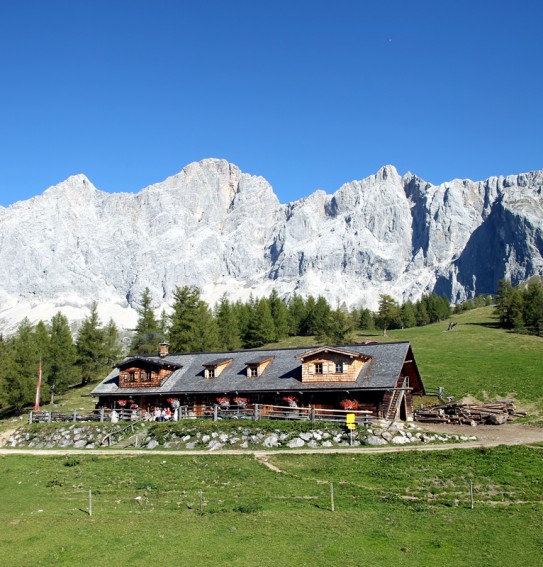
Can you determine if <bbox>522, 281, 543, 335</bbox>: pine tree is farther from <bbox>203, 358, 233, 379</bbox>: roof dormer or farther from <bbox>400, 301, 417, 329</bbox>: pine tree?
<bbox>203, 358, 233, 379</bbox>: roof dormer

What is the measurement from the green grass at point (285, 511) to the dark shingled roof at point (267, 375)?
1129 cm

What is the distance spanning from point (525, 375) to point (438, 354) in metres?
18.7

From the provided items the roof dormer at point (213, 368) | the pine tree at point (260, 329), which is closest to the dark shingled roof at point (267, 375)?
the roof dormer at point (213, 368)

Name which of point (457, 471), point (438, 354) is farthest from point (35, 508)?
point (438, 354)

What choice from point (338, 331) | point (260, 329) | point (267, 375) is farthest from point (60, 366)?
point (338, 331)

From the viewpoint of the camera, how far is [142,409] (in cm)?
4859

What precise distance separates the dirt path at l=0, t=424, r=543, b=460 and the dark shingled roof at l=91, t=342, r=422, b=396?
5.16m

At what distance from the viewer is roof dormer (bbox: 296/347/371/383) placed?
4116 centimetres

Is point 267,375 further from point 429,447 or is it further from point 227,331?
point 227,331

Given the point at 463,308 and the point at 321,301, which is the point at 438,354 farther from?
the point at 463,308

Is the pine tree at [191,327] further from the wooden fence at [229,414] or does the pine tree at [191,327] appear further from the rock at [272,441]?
the rock at [272,441]

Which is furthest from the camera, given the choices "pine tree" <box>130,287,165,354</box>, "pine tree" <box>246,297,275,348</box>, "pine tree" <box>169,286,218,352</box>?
"pine tree" <box>246,297,275,348</box>

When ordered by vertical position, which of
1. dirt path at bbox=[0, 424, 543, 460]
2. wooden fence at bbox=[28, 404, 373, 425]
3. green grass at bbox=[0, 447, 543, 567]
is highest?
wooden fence at bbox=[28, 404, 373, 425]

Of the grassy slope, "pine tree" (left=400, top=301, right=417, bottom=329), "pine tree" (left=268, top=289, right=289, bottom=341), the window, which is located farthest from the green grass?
"pine tree" (left=400, top=301, right=417, bottom=329)
